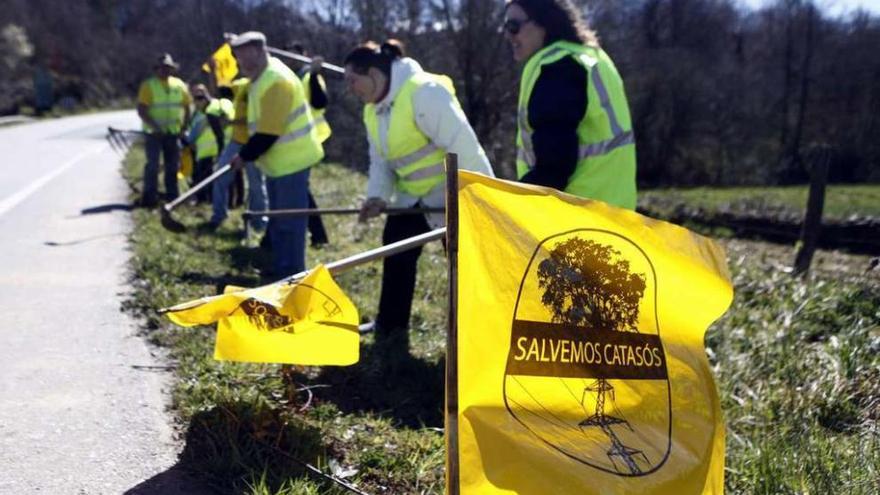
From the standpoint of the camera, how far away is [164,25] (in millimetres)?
42562

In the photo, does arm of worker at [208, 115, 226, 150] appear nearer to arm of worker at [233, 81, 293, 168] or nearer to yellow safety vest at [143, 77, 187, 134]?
yellow safety vest at [143, 77, 187, 134]

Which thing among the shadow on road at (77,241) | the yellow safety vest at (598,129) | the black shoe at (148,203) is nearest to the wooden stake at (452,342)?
the yellow safety vest at (598,129)

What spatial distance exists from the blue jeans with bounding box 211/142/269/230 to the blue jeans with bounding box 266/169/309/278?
168 cm

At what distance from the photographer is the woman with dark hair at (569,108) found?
12.2ft

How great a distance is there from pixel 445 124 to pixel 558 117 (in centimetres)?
113

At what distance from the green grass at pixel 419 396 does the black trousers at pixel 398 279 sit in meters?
0.17

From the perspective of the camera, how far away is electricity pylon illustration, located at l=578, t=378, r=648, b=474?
105 inches

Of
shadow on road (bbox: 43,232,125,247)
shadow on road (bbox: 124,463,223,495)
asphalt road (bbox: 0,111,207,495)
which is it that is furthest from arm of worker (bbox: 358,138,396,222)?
shadow on road (bbox: 43,232,125,247)

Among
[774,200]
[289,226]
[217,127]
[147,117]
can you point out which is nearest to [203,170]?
[217,127]

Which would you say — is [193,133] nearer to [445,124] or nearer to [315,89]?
[315,89]

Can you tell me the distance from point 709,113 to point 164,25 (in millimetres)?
27538

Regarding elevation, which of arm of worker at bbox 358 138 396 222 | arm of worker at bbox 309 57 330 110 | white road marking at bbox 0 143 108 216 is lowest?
white road marking at bbox 0 143 108 216

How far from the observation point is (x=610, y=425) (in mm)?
2707

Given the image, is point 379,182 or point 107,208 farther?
point 107,208
